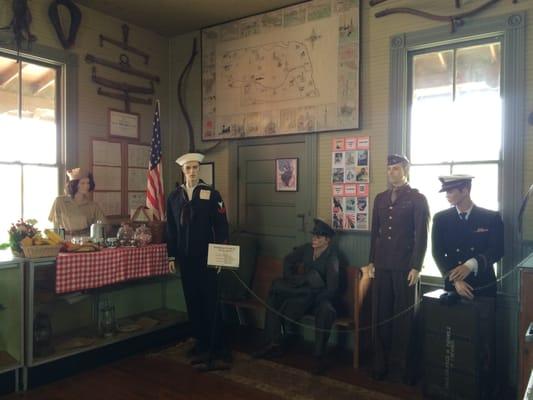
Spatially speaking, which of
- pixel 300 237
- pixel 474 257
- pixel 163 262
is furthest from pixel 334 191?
pixel 163 262

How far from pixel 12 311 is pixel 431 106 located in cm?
386

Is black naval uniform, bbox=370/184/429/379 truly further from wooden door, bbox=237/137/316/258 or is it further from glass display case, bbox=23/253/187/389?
glass display case, bbox=23/253/187/389

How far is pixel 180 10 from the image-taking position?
16.4 ft

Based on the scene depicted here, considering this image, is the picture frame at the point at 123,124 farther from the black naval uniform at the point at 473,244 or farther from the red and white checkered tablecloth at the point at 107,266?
the black naval uniform at the point at 473,244

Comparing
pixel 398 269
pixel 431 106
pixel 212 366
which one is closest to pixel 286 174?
pixel 431 106

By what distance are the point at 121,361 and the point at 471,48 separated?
13.4ft

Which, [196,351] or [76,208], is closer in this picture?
[196,351]

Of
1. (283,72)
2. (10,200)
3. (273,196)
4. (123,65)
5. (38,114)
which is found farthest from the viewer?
(123,65)

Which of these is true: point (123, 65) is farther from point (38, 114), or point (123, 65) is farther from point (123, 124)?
point (38, 114)

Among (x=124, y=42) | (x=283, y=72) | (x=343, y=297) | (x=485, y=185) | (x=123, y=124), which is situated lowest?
(x=343, y=297)

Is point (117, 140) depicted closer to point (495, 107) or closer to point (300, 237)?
point (300, 237)

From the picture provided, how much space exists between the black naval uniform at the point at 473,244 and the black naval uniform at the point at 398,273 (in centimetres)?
14

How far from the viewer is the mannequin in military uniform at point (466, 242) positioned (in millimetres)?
3402

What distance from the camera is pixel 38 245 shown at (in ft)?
11.9
